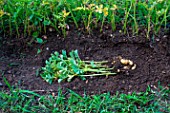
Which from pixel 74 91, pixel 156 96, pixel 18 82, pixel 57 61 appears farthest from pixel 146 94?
pixel 18 82

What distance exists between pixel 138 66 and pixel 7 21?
1243 mm

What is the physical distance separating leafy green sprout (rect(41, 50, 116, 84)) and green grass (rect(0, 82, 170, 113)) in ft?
0.51

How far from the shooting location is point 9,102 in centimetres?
288

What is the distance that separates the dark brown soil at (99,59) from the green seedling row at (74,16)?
0.31ft

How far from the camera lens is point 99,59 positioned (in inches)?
126

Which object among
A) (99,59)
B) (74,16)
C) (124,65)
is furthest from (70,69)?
(74,16)

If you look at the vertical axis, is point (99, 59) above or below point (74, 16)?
below

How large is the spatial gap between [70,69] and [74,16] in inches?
25.7

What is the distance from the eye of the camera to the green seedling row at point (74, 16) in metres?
3.33

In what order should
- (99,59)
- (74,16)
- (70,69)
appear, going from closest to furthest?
(70,69), (99,59), (74,16)

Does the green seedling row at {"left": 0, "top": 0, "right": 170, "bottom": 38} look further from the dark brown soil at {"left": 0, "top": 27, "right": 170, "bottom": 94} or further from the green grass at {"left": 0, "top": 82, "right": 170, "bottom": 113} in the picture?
the green grass at {"left": 0, "top": 82, "right": 170, "bottom": 113}

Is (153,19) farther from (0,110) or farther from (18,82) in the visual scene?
(0,110)

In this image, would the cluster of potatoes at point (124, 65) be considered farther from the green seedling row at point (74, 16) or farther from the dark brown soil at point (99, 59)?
the green seedling row at point (74, 16)

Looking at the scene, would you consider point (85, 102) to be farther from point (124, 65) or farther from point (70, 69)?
point (124, 65)
